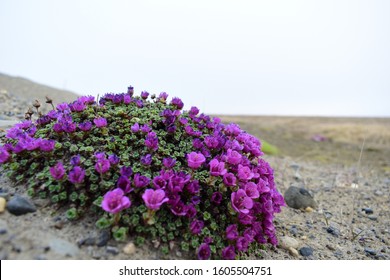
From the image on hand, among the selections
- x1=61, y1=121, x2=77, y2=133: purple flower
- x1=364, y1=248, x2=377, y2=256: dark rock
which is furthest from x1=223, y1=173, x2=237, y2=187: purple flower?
x1=364, y1=248, x2=377, y2=256: dark rock

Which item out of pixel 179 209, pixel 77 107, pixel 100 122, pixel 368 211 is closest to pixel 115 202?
pixel 179 209

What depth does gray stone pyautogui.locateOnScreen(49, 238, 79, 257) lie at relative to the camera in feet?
9.64

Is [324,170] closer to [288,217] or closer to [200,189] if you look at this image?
[288,217]

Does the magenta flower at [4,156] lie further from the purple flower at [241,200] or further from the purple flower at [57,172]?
the purple flower at [241,200]

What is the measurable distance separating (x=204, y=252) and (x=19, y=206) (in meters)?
1.81

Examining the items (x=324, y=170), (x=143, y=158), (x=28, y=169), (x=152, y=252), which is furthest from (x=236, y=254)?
(x=324, y=170)

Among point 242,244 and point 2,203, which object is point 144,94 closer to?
point 2,203

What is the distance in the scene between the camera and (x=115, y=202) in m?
3.11

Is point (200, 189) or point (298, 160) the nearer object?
point (200, 189)

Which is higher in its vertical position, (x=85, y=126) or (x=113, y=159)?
(x=85, y=126)

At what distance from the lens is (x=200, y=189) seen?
3.59 m
